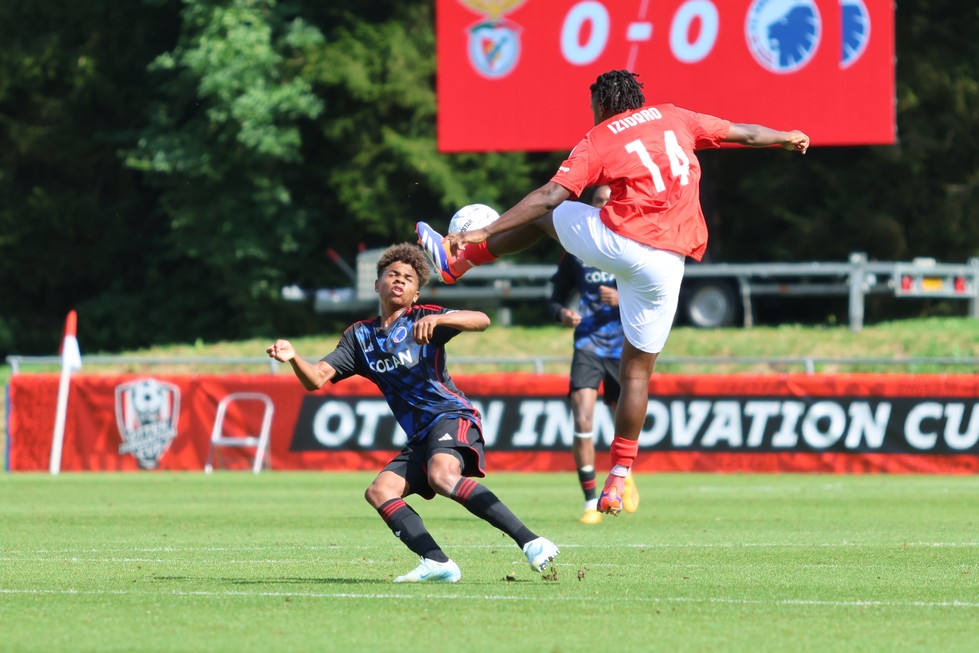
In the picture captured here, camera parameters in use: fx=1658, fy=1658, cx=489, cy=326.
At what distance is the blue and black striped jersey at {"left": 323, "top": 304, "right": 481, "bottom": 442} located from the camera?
8250 millimetres

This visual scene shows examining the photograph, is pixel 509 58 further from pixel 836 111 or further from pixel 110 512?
pixel 110 512

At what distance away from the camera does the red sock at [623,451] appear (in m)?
9.26

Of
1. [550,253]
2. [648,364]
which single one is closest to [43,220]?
[550,253]

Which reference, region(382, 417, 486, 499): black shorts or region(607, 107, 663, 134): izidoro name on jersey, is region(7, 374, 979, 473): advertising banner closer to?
region(607, 107, 663, 134): izidoro name on jersey

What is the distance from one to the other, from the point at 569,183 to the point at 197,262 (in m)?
35.6

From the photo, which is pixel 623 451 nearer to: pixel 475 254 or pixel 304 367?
pixel 475 254

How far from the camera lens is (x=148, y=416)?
2178 cm

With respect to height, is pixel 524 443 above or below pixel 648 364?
→ below

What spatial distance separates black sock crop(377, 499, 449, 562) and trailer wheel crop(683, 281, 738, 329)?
2130 cm

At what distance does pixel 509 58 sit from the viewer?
84.9 ft

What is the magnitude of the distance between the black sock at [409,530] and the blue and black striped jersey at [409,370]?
1.18 feet

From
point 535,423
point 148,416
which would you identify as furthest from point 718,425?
point 148,416

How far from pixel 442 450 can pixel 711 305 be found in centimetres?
2156

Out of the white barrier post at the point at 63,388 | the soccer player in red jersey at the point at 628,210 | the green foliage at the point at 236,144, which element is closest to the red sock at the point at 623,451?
the soccer player in red jersey at the point at 628,210
